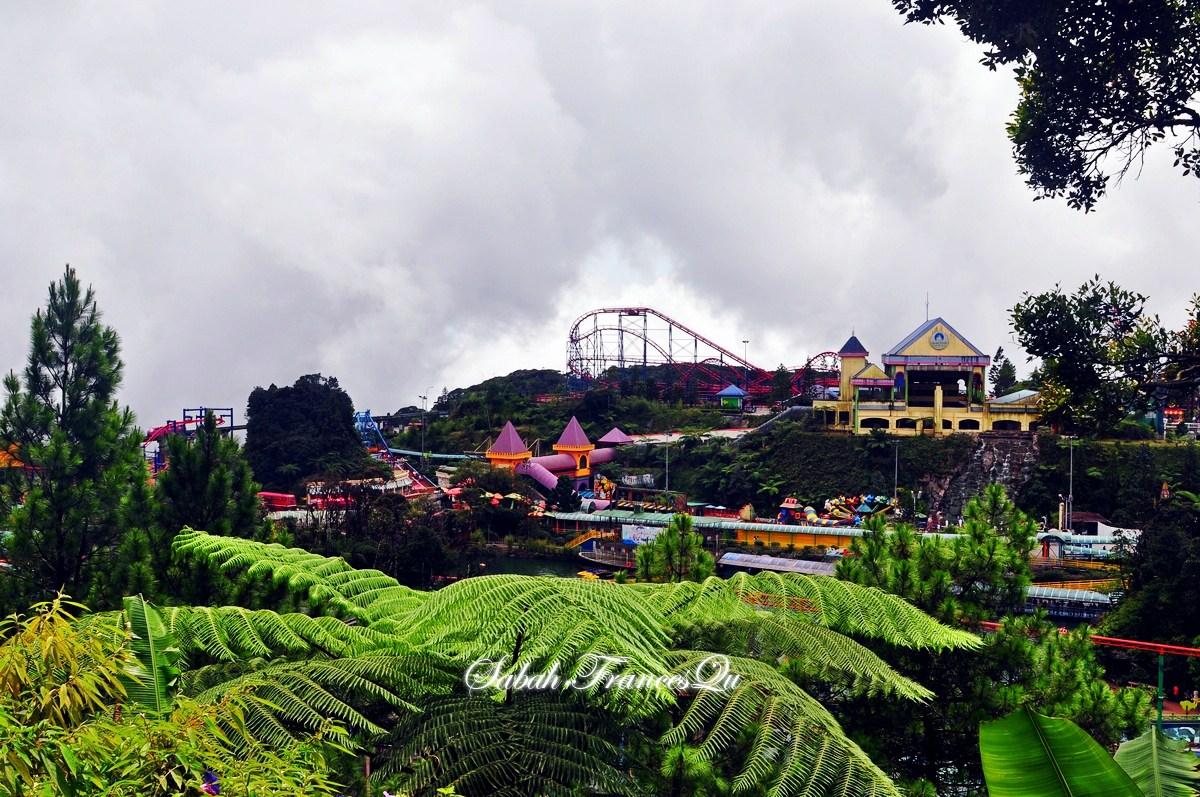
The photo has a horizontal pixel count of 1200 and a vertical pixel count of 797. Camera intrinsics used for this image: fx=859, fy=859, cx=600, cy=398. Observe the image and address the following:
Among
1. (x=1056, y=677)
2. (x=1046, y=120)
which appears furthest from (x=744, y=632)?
(x=1046, y=120)

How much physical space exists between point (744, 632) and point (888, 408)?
2970 cm

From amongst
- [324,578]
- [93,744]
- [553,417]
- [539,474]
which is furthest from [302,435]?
[93,744]

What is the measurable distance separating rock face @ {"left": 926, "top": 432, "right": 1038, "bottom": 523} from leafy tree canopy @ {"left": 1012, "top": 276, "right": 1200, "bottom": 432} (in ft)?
83.0

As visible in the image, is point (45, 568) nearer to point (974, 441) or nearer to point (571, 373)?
point (974, 441)

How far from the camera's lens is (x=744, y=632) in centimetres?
430

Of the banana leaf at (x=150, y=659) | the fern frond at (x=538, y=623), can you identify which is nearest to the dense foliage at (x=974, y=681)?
the fern frond at (x=538, y=623)

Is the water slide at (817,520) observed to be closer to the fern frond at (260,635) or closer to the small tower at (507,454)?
the small tower at (507,454)

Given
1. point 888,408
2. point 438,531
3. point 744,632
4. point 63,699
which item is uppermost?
point 888,408

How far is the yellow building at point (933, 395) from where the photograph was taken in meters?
31.1

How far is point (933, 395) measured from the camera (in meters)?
32.4

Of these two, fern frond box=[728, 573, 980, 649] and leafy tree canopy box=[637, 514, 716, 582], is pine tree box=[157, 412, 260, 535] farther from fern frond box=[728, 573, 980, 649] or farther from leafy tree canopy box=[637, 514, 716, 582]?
fern frond box=[728, 573, 980, 649]

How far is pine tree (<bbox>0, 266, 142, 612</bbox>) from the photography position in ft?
28.5

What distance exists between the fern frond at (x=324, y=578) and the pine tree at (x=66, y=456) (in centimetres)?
349

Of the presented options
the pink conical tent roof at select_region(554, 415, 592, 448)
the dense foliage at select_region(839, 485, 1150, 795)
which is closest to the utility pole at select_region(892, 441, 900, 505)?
the pink conical tent roof at select_region(554, 415, 592, 448)
